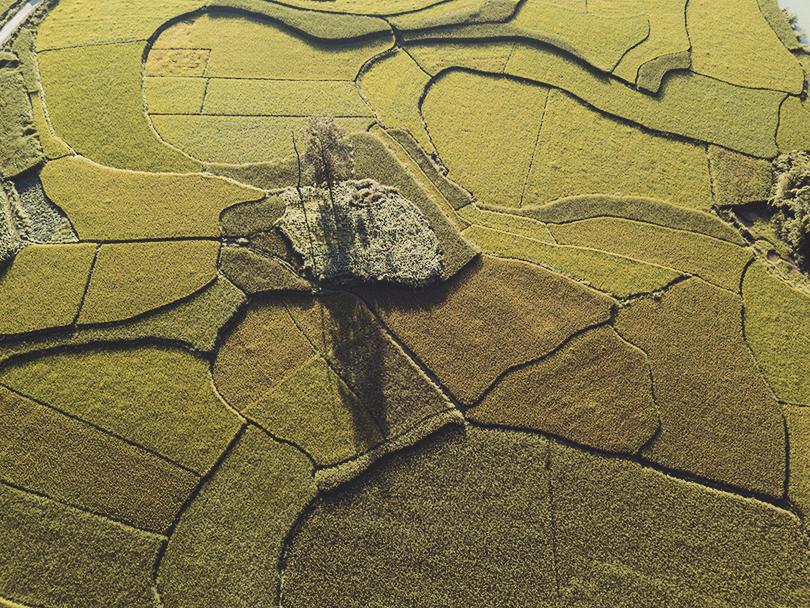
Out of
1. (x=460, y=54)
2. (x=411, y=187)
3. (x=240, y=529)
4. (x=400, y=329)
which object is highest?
(x=460, y=54)

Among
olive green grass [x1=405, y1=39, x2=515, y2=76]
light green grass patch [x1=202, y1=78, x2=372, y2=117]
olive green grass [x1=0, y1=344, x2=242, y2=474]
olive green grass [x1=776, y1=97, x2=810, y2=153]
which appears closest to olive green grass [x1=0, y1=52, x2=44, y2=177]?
light green grass patch [x1=202, y1=78, x2=372, y2=117]

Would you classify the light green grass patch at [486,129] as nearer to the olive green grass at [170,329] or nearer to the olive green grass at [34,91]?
the olive green grass at [170,329]

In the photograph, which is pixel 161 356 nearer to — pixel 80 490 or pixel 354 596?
pixel 80 490

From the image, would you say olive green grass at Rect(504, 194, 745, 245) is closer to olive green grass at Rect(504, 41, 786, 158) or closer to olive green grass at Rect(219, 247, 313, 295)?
olive green grass at Rect(504, 41, 786, 158)

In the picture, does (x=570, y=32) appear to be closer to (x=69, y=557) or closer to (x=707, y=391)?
(x=707, y=391)

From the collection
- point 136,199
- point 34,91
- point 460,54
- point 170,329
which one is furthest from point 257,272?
point 460,54

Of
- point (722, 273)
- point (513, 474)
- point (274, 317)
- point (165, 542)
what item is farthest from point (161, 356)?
point (722, 273)
